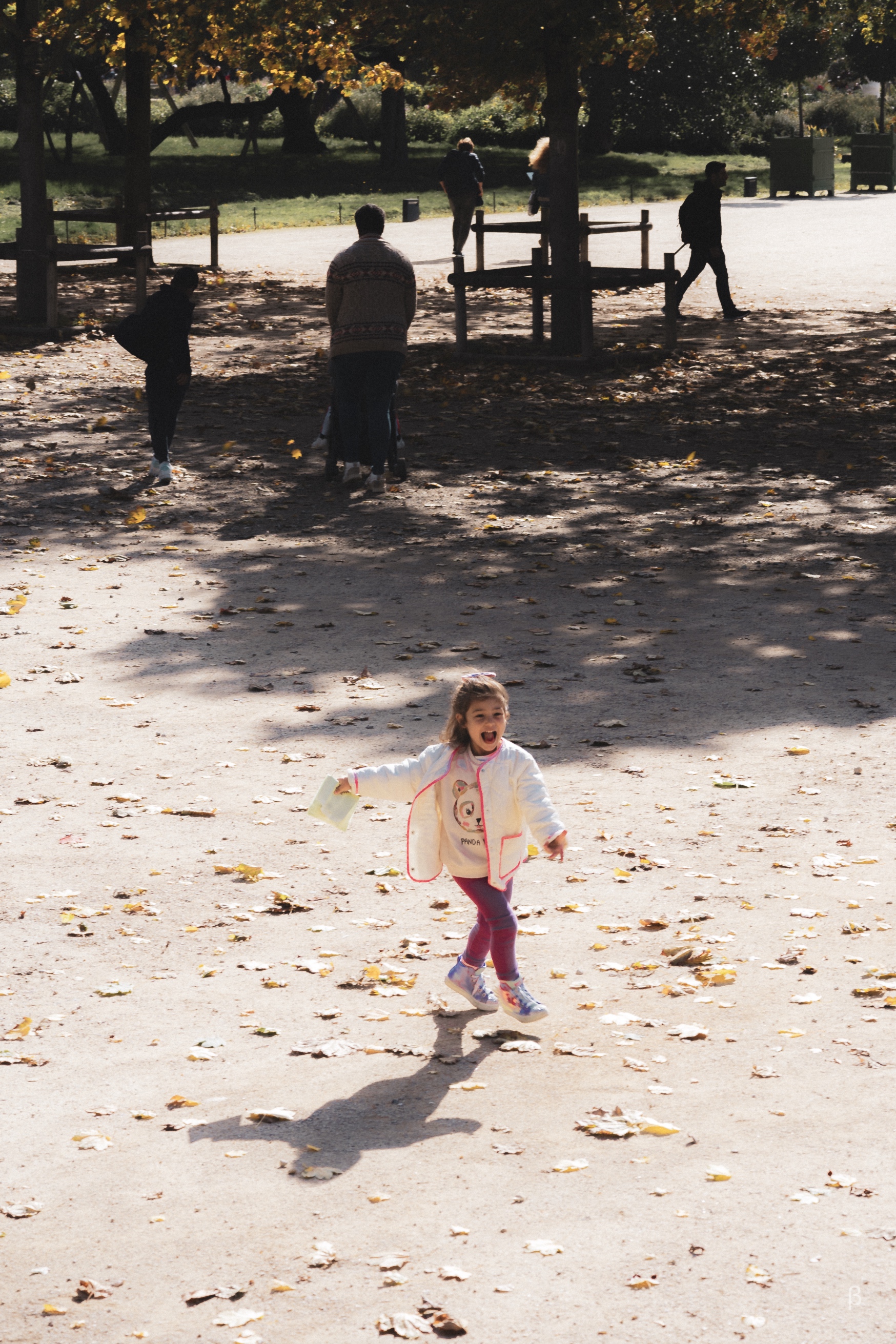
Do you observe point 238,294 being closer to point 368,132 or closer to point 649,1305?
point 649,1305

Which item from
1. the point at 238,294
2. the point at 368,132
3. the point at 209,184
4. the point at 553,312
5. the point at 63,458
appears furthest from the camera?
the point at 368,132

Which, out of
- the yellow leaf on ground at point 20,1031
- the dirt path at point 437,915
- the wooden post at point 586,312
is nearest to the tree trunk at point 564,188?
the wooden post at point 586,312

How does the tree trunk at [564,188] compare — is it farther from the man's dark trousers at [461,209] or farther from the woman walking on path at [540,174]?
the man's dark trousers at [461,209]

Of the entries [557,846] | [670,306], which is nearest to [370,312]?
[670,306]

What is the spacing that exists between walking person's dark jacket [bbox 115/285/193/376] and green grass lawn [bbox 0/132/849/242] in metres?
19.0

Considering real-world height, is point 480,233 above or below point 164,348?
above

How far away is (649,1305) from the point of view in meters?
3.46

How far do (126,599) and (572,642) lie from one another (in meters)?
2.77

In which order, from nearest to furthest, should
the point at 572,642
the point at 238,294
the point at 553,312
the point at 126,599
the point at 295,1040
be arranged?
1. the point at 295,1040
2. the point at 572,642
3. the point at 126,599
4. the point at 553,312
5. the point at 238,294

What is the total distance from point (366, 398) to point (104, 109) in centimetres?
3743

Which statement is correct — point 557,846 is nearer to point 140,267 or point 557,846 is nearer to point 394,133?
point 140,267

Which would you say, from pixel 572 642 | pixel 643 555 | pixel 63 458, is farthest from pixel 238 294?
pixel 572 642

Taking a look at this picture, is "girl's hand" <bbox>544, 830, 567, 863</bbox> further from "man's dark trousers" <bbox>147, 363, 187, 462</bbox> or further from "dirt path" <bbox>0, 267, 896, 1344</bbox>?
"man's dark trousers" <bbox>147, 363, 187, 462</bbox>

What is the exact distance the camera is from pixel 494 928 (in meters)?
4.96
